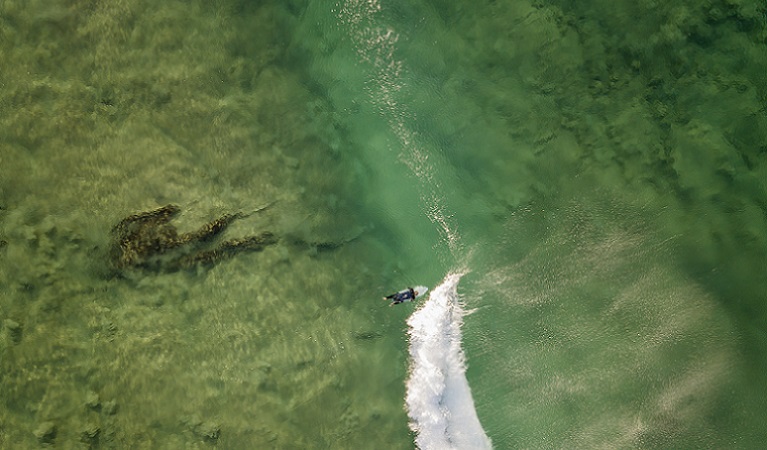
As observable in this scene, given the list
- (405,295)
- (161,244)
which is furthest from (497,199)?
(161,244)

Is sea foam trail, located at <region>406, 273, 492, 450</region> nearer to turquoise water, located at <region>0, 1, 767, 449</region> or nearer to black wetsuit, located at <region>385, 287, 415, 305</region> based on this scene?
turquoise water, located at <region>0, 1, 767, 449</region>

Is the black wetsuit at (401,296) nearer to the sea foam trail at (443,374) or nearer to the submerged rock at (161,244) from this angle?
the sea foam trail at (443,374)

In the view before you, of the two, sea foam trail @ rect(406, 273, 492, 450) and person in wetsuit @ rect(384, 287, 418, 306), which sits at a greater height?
person in wetsuit @ rect(384, 287, 418, 306)

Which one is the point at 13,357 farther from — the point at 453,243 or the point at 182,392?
the point at 453,243

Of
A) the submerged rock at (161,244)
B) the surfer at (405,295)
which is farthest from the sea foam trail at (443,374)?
the submerged rock at (161,244)

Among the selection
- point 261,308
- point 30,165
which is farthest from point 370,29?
point 30,165

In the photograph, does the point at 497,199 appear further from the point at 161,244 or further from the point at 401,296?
the point at 161,244

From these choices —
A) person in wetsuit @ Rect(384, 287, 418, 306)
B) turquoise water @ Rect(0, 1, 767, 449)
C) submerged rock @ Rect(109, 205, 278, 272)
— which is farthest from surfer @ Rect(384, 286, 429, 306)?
submerged rock @ Rect(109, 205, 278, 272)
